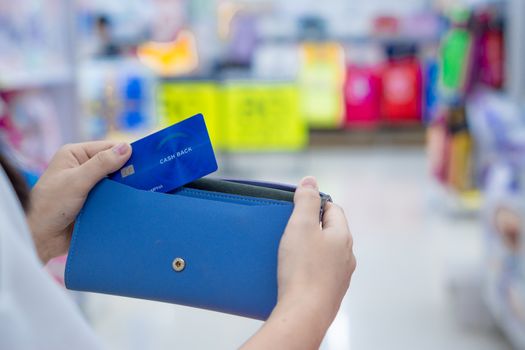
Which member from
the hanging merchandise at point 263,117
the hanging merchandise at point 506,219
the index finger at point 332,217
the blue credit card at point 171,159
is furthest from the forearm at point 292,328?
the hanging merchandise at point 263,117

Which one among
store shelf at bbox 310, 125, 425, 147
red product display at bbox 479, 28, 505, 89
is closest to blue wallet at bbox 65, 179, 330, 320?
red product display at bbox 479, 28, 505, 89

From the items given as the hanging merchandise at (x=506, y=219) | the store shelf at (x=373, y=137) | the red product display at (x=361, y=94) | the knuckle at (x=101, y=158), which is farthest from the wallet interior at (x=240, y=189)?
the store shelf at (x=373, y=137)

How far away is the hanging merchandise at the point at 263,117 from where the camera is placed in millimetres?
7484

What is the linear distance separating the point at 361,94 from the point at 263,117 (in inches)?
75.4

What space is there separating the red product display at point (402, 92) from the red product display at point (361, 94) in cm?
13

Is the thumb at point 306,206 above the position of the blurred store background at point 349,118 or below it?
above

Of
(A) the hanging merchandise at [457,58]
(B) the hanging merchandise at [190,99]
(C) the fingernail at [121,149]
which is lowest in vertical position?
(B) the hanging merchandise at [190,99]

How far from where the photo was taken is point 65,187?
103cm

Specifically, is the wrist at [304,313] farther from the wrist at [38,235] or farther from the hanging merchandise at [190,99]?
the hanging merchandise at [190,99]

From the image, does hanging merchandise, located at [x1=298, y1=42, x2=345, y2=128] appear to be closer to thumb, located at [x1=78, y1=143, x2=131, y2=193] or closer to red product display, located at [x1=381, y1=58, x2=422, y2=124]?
red product display, located at [x1=381, y1=58, x2=422, y2=124]

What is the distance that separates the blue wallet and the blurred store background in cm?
54

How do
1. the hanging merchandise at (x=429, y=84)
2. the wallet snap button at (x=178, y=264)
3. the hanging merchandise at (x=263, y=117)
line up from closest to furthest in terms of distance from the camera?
the wallet snap button at (x=178, y=264), the hanging merchandise at (x=263, y=117), the hanging merchandise at (x=429, y=84)

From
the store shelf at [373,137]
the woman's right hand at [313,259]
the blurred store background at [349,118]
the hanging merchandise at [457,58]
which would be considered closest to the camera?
the woman's right hand at [313,259]

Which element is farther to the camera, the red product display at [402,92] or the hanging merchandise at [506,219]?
the red product display at [402,92]
